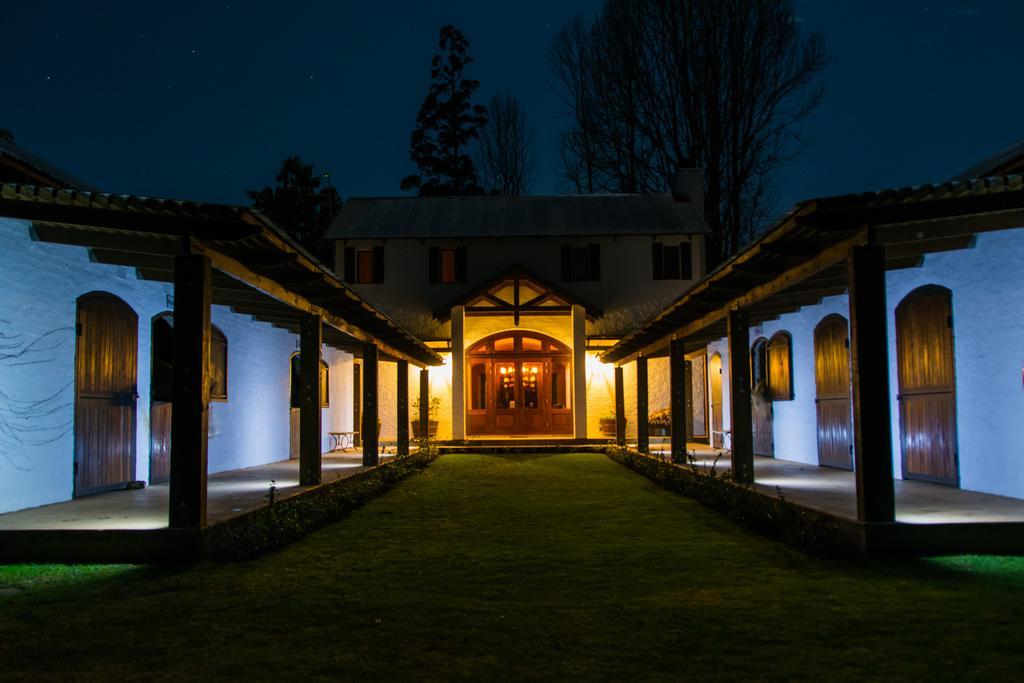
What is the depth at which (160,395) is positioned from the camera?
39.1 ft

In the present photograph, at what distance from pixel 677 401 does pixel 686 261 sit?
11269 millimetres

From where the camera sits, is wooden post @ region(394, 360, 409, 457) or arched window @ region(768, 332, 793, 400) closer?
arched window @ region(768, 332, 793, 400)

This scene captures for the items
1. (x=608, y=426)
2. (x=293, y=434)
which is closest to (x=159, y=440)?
(x=293, y=434)

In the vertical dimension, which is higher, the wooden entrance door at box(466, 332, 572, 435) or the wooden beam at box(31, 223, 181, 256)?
the wooden beam at box(31, 223, 181, 256)

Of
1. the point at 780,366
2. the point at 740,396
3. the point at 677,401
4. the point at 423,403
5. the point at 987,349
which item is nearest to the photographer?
the point at 987,349

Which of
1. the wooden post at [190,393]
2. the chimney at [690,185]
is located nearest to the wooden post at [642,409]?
the chimney at [690,185]

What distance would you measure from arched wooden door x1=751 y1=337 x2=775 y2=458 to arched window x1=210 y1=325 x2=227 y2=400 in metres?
10.0

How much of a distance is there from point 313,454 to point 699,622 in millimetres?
7059

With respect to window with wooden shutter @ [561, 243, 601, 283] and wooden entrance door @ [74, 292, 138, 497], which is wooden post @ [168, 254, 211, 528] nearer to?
wooden entrance door @ [74, 292, 138, 497]

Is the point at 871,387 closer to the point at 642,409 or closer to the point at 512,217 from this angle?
the point at 642,409

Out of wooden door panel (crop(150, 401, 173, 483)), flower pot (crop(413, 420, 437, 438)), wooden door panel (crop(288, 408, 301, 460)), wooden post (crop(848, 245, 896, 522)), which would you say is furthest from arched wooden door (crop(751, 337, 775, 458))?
wooden door panel (crop(150, 401, 173, 483))

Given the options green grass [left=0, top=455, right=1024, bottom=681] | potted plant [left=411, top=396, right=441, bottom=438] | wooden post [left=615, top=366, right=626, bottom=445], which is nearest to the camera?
green grass [left=0, top=455, right=1024, bottom=681]

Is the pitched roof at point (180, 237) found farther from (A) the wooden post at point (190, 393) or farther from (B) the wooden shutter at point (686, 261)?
(B) the wooden shutter at point (686, 261)

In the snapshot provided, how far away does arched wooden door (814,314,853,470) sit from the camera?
42.0 ft
